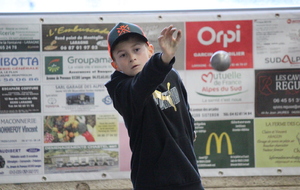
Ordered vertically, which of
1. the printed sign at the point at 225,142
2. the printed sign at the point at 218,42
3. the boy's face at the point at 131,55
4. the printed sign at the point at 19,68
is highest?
the printed sign at the point at 218,42

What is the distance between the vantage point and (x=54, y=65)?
8.09 ft

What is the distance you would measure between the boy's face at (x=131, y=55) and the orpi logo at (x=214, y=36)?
106 cm

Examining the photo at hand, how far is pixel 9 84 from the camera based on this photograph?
8.09 ft

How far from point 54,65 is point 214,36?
2.79ft

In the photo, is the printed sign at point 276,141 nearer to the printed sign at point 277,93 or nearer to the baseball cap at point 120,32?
the printed sign at point 277,93

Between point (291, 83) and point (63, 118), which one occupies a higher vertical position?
point (291, 83)

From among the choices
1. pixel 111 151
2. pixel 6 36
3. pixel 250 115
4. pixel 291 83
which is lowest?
pixel 111 151

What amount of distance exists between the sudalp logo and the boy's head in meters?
1.05

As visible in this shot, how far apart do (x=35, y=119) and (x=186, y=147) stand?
1193 millimetres

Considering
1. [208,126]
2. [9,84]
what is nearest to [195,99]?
[208,126]

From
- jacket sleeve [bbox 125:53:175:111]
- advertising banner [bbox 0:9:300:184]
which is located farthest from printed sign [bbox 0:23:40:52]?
jacket sleeve [bbox 125:53:175:111]

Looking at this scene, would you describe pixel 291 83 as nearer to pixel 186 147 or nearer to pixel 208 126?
pixel 208 126

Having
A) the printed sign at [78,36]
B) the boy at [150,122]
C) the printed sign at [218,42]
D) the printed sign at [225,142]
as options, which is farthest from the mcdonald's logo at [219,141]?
the boy at [150,122]

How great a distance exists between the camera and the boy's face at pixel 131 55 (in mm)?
1438
